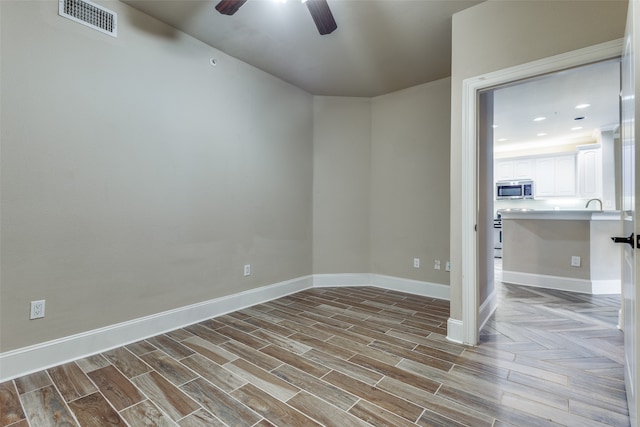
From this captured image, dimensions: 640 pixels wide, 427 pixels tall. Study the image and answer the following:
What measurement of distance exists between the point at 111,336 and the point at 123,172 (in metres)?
1.26

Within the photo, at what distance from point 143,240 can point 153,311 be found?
612 millimetres

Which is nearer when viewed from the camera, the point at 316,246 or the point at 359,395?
the point at 359,395

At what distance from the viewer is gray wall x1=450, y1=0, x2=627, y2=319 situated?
1878mm

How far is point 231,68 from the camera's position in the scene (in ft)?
10.4

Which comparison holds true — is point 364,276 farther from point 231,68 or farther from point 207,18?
point 207,18

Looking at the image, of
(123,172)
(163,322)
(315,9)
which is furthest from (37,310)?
(315,9)

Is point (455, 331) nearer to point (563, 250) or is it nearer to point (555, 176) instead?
point (563, 250)

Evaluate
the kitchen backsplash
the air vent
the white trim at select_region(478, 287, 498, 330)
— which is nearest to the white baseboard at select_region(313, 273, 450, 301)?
the white trim at select_region(478, 287, 498, 330)

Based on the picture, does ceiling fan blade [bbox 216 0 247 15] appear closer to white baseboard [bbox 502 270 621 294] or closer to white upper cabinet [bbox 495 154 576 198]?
white baseboard [bbox 502 270 621 294]

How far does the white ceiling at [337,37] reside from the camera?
2.38m

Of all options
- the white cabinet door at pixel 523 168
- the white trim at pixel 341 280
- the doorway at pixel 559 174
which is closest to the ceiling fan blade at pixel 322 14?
the doorway at pixel 559 174

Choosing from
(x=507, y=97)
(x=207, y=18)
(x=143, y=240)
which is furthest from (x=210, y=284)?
(x=507, y=97)

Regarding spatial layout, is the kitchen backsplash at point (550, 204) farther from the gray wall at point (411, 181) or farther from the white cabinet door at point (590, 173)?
the gray wall at point (411, 181)

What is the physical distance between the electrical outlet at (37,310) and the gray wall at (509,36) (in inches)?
116
